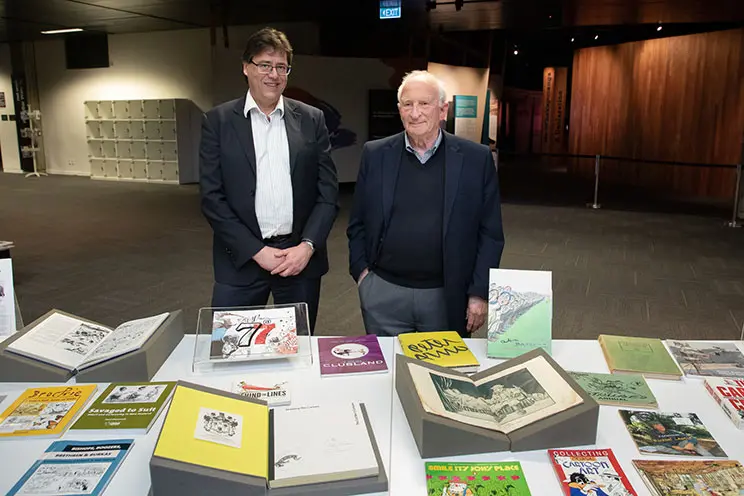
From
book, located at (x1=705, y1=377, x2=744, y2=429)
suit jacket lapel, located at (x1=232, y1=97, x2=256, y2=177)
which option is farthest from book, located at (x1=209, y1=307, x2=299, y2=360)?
book, located at (x1=705, y1=377, x2=744, y2=429)

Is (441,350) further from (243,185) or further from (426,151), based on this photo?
→ (243,185)

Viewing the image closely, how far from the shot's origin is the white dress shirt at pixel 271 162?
236cm

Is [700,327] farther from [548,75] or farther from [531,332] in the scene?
[548,75]

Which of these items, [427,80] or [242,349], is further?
[427,80]

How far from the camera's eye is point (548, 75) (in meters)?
18.9

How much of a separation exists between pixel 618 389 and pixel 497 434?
491 mm

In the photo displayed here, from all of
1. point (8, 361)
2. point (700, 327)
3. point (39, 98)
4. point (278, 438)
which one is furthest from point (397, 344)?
point (39, 98)

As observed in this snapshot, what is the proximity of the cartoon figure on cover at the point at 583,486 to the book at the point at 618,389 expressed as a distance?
1.14 ft

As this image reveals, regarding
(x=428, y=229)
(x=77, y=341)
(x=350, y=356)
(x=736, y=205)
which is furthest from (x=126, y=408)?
(x=736, y=205)

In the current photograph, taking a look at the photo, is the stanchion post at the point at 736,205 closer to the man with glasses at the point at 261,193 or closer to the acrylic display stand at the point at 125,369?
the man with glasses at the point at 261,193

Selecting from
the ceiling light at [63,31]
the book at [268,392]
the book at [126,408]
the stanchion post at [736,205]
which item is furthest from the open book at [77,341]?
the ceiling light at [63,31]

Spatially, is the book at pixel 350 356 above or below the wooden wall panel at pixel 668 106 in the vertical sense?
below

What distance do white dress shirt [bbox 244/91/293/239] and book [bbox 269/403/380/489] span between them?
3.69 ft

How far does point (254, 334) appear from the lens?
1.81m
